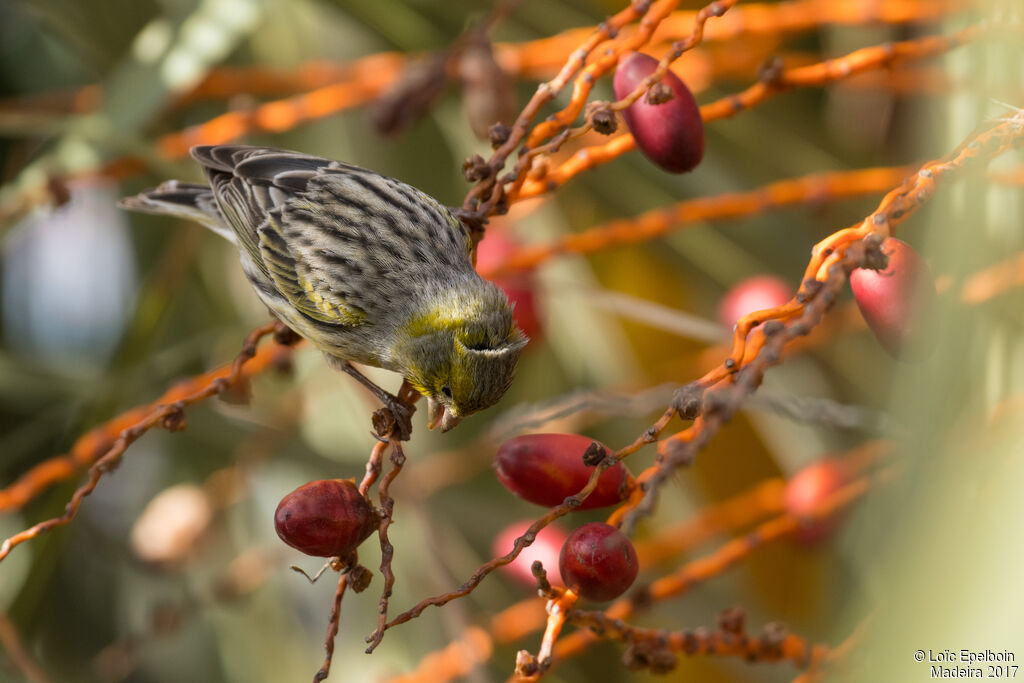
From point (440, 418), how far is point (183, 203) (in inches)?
32.3

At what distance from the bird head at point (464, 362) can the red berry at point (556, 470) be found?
41 cm

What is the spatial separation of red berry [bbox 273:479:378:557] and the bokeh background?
0.24 meters

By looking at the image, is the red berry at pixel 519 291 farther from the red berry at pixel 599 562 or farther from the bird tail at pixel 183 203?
the red berry at pixel 599 562

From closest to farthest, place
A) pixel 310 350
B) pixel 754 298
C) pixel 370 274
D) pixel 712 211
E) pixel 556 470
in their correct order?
pixel 556 470, pixel 712 211, pixel 370 274, pixel 754 298, pixel 310 350

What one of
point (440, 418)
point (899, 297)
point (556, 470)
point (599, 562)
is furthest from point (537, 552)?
point (899, 297)

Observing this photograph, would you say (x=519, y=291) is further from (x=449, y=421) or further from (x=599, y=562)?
(x=599, y=562)

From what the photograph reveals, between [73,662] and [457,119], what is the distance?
1.75 meters

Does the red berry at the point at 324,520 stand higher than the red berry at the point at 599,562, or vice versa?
the red berry at the point at 324,520

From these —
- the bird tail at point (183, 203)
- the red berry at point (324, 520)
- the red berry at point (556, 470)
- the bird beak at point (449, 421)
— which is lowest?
the red berry at point (324, 520)

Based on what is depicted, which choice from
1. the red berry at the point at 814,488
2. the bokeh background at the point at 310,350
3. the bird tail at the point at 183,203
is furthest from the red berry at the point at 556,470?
the bird tail at the point at 183,203

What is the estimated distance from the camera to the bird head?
1.57 m

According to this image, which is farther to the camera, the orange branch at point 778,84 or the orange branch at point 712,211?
the orange branch at point 712,211

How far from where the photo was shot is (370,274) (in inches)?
71.6

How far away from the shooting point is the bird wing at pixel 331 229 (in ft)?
5.84
